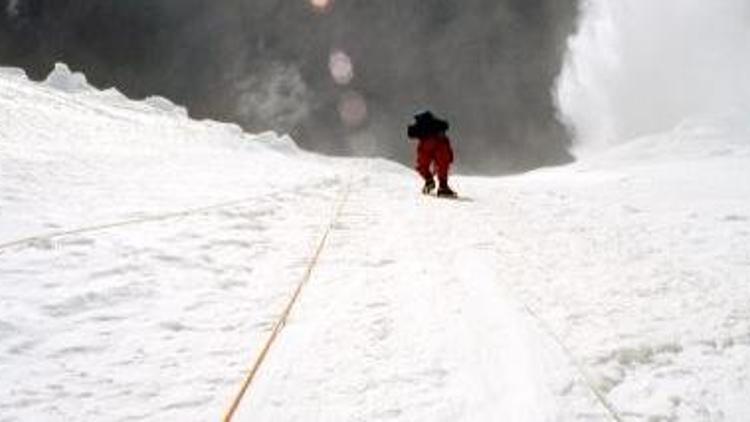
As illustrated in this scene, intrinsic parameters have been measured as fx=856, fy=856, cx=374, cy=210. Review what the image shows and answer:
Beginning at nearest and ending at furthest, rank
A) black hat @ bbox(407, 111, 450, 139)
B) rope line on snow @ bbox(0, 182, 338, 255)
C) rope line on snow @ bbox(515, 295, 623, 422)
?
1. rope line on snow @ bbox(515, 295, 623, 422)
2. rope line on snow @ bbox(0, 182, 338, 255)
3. black hat @ bbox(407, 111, 450, 139)

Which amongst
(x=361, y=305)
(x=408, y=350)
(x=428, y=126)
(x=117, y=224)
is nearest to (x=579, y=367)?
(x=408, y=350)

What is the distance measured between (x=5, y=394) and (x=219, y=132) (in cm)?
2946

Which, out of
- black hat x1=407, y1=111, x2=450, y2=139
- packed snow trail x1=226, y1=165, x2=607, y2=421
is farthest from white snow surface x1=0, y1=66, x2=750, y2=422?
black hat x1=407, y1=111, x2=450, y2=139

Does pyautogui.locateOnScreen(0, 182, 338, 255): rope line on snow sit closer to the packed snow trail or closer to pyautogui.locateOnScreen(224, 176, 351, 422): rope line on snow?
pyautogui.locateOnScreen(224, 176, 351, 422): rope line on snow

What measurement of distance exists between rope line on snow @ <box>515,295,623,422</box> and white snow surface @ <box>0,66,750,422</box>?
0.03 m

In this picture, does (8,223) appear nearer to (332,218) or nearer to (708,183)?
(332,218)

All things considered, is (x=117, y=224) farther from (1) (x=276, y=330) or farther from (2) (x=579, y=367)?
(2) (x=579, y=367)

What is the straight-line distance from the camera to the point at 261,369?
18.8ft

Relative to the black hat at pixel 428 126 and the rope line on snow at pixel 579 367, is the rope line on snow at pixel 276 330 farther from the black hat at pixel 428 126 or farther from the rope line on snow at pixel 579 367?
the black hat at pixel 428 126

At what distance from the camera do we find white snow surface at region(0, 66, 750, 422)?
527 centimetres

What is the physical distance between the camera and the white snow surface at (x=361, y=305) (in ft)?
17.3

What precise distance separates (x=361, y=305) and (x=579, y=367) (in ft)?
7.07

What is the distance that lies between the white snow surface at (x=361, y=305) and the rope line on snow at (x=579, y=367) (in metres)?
0.03

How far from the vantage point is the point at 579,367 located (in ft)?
19.1
